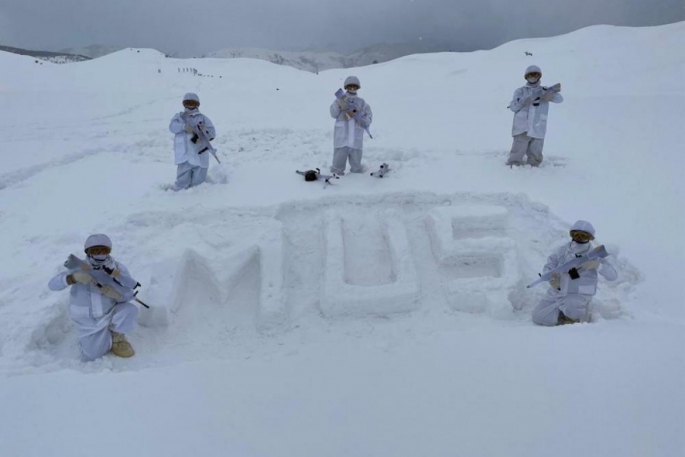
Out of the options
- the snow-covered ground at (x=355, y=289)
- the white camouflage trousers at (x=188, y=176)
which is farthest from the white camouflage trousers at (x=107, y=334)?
the white camouflage trousers at (x=188, y=176)

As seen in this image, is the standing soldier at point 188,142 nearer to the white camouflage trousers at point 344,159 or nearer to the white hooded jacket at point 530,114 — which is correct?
the white camouflage trousers at point 344,159

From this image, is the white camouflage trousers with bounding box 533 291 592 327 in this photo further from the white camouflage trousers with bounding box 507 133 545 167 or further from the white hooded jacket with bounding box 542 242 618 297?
the white camouflage trousers with bounding box 507 133 545 167

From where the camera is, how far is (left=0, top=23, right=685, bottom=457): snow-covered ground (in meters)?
2.64

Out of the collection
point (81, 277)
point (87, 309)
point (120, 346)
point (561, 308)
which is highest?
point (81, 277)

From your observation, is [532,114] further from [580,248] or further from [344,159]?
[580,248]

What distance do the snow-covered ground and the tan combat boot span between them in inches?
3.3

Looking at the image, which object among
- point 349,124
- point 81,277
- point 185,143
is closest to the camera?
point 81,277

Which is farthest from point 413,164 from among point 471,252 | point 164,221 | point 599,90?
point 599,90

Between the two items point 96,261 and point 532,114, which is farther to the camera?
point 532,114

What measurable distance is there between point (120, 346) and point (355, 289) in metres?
2.20

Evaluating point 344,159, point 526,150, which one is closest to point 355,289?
point 344,159

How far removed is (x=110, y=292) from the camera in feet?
12.6

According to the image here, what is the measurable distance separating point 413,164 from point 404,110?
4.74 metres

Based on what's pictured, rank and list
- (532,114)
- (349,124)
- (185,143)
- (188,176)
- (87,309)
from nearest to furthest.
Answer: (87,309) < (185,143) < (188,176) < (349,124) < (532,114)
